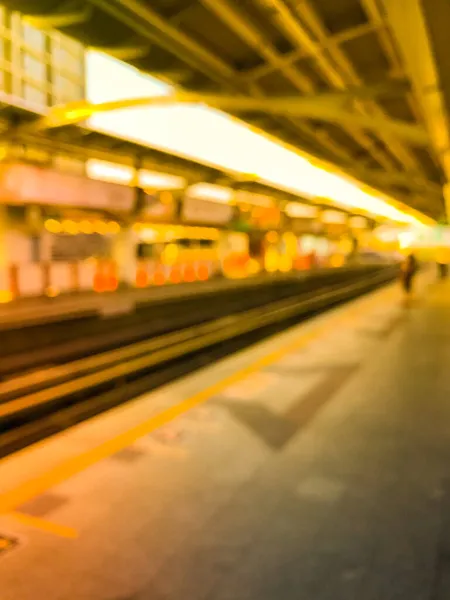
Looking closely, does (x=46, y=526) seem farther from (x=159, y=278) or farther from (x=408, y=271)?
(x=159, y=278)

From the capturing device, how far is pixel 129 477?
11.8 feet

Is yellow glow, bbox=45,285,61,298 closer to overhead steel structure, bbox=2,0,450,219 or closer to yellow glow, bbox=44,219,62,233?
yellow glow, bbox=44,219,62,233

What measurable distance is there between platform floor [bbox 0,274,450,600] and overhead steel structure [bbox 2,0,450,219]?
131 inches

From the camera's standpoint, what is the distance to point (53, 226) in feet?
60.5

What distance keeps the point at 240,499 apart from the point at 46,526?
1059 millimetres

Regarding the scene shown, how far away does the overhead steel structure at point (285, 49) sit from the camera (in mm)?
5895

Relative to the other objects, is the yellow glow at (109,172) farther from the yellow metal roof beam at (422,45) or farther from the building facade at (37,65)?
the yellow metal roof beam at (422,45)

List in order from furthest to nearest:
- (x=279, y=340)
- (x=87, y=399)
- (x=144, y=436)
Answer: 1. (x=279, y=340)
2. (x=87, y=399)
3. (x=144, y=436)

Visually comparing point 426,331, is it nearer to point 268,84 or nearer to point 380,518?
point 268,84

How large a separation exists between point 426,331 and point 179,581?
28.9 feet

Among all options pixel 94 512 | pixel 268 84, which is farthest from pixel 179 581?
pixel 268 84

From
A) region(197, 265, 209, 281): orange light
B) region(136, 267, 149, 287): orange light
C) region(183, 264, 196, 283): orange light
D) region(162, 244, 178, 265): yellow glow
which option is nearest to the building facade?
region(136, 267, 149, 287): orange light

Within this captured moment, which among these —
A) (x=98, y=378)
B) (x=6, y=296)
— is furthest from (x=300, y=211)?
(x=98, y=378)

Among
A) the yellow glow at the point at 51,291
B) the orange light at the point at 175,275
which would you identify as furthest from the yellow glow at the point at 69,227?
the orange light at the point at 175,275
